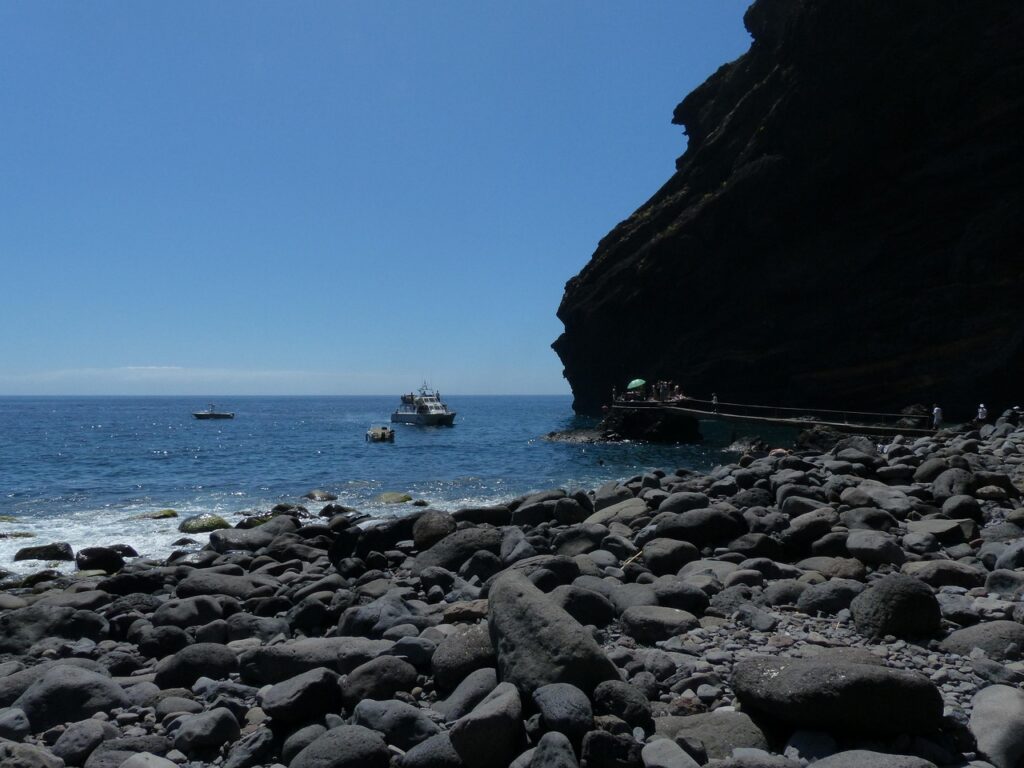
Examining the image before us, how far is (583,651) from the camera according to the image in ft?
17.0

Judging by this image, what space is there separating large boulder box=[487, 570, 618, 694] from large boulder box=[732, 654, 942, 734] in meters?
1.13

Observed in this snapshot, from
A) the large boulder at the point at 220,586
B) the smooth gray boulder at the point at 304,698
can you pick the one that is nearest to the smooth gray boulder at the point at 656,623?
the smooth gray boulder at the point at 304,698

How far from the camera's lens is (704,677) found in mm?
5375

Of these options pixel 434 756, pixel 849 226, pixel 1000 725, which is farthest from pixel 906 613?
pixel 849 226

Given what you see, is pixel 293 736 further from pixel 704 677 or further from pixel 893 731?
pixel 893 731

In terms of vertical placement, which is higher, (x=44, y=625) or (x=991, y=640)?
(x=991, y=640)

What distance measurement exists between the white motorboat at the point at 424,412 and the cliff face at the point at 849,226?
18.1m

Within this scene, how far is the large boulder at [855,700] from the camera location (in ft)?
14.5

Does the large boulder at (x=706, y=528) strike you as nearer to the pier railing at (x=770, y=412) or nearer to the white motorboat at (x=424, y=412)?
the pier railing at (x=770, y=412)

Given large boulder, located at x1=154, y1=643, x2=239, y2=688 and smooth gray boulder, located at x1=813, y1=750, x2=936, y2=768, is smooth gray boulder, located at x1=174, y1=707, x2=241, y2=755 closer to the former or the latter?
large boulder, located at x1=154, y1=643, x2=239, y2=688

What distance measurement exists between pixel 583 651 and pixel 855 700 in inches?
66.7

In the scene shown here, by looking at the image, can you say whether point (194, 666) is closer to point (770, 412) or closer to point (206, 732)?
point (206, 732)

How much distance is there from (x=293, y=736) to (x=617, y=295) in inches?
2664

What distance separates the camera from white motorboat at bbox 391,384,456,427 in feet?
239
